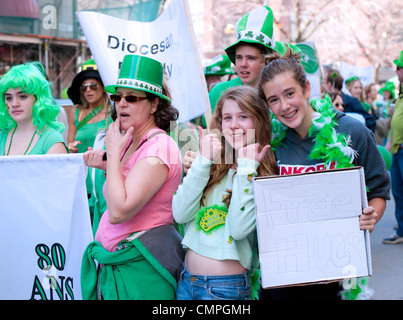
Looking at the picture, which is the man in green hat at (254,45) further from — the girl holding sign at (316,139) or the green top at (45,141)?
the green top at (45,141)

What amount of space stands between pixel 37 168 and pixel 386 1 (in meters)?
26.0

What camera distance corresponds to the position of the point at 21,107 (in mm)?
3318

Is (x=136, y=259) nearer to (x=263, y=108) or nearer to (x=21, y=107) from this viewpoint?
(x=263, y=108)

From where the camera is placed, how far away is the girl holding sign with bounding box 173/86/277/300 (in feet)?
7.36

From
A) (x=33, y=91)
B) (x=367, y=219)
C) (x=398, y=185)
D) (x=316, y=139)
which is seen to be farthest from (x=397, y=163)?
(x=33, y=91)

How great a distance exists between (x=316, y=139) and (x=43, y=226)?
1552 mm

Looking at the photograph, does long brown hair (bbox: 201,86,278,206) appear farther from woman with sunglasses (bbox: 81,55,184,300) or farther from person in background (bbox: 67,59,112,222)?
person in background (bbox: 67,59,112,222)

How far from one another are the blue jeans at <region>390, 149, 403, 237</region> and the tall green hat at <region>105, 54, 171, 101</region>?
438 centimetres

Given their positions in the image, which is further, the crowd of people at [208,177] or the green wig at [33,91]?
the green wig at [33,91]

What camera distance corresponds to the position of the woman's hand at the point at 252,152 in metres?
2.27

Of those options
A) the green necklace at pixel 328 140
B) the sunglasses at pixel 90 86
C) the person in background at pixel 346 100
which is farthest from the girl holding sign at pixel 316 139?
the person in background at pixel 346 100

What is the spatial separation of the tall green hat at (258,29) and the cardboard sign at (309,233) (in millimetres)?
1601

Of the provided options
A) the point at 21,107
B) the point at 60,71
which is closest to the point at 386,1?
the point at 60,71

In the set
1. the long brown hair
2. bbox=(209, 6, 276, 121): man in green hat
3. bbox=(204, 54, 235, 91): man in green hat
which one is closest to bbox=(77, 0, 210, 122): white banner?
bbox=(209, 6, 276, 121): man in green hat
